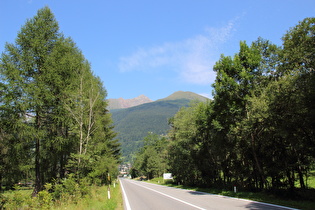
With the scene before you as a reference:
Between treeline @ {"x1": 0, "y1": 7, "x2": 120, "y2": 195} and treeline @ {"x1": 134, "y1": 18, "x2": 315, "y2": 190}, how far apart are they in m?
10.8

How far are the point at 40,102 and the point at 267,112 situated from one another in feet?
46.1

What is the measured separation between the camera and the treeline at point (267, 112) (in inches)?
486

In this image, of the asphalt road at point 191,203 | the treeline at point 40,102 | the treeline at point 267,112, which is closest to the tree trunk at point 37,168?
the treeline at point 40,102

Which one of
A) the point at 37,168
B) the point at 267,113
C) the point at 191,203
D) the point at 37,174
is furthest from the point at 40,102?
the point at 267,113

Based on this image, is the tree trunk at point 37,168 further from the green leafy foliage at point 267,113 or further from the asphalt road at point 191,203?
the green leafy foliage at point 267,113

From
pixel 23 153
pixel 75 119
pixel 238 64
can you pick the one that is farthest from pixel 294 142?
pixel 23 153

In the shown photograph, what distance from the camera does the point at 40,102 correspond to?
44.4ft

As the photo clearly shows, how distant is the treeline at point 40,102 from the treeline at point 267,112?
35.4 feet

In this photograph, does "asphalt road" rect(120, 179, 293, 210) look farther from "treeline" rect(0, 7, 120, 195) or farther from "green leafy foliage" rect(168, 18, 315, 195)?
"green leafy foliage" rect(168, 18, 315, 195)

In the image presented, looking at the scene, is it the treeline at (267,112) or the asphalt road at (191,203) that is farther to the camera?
the treeline at (267,112)

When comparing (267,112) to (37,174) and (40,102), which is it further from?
(37,174)

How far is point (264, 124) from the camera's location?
15.6 meters

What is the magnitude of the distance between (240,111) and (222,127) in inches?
82.0

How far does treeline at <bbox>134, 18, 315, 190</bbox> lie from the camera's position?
1234 centimetres
